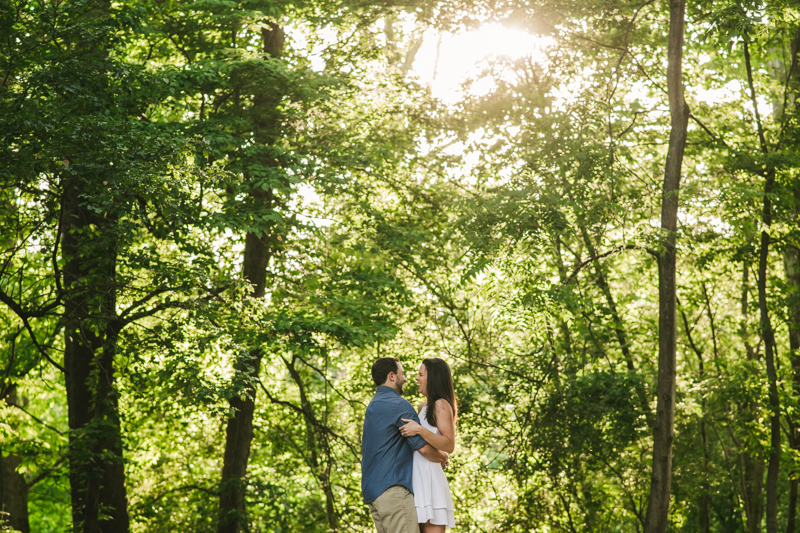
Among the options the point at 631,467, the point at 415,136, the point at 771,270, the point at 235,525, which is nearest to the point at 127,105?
the point at 415,136

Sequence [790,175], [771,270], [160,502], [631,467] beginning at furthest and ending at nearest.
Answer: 1. [771,270]
2. [160,502]
3. [631,467]
4. [790,175]

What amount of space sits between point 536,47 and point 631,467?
6.58 m

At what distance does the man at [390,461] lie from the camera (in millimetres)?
4039

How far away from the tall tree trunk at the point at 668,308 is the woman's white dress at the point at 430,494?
14.7ft

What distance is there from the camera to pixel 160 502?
12.1m

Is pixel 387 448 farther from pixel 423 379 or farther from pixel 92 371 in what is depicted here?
pixel 92 371

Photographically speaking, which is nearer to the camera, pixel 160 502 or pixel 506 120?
pixel 506 120

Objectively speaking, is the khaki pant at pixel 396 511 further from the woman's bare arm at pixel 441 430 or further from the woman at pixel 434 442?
the woman's bare arm at pixel 441 430

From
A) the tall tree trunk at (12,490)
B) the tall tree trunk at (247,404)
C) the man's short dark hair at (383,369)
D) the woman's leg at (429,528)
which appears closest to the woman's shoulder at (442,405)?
the man's short dark hair at (383,369)

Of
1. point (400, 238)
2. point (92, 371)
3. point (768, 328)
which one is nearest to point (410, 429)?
point (92, 371)

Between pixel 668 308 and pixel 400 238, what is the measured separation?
12.7 ft

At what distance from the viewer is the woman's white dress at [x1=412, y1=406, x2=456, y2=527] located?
415 cm

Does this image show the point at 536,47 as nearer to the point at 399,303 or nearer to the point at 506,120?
the point at 506,120

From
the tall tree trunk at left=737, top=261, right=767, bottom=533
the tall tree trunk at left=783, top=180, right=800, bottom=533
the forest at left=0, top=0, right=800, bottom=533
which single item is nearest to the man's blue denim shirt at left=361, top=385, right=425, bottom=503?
the forest at left=0, top=0, right=800, bottom=533
